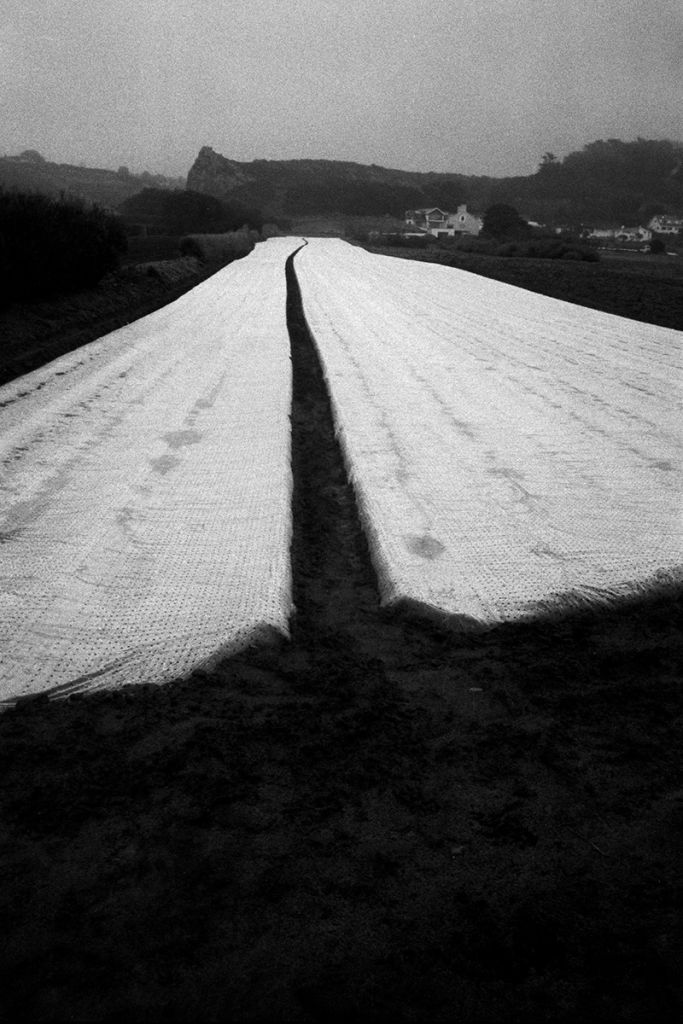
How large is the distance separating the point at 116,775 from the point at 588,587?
1926 mm

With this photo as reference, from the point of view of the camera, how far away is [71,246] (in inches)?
468

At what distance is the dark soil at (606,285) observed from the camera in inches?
469

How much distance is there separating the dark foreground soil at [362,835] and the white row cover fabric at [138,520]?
0.72ft

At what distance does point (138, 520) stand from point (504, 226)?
47951 millimetres

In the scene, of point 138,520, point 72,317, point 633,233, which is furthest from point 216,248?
point 633,233

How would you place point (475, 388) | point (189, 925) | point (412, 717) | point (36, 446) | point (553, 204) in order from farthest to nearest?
point (553, 204) → point (475, 388) → point (36, 446) → point (412, 717) → point (189, 925)

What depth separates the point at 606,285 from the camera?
15.7 m

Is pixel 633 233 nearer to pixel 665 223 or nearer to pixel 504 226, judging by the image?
pixel 665 223

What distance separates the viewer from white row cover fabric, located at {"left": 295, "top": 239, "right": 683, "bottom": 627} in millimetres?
3209

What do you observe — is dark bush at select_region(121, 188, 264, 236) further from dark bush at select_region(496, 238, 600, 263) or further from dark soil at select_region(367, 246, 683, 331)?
dark soil at select_region(367, 246, 683, 331)

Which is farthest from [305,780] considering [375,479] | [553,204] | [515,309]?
[553,204]

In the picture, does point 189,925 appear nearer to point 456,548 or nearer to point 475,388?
point 456,548

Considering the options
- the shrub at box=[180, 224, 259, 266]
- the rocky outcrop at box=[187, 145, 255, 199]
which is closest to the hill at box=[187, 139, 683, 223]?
Result: the rocky outcrop at box=[187, 145, 255, 199]

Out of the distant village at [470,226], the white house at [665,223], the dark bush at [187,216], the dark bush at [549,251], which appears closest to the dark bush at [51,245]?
the dark bush at [549,251]
